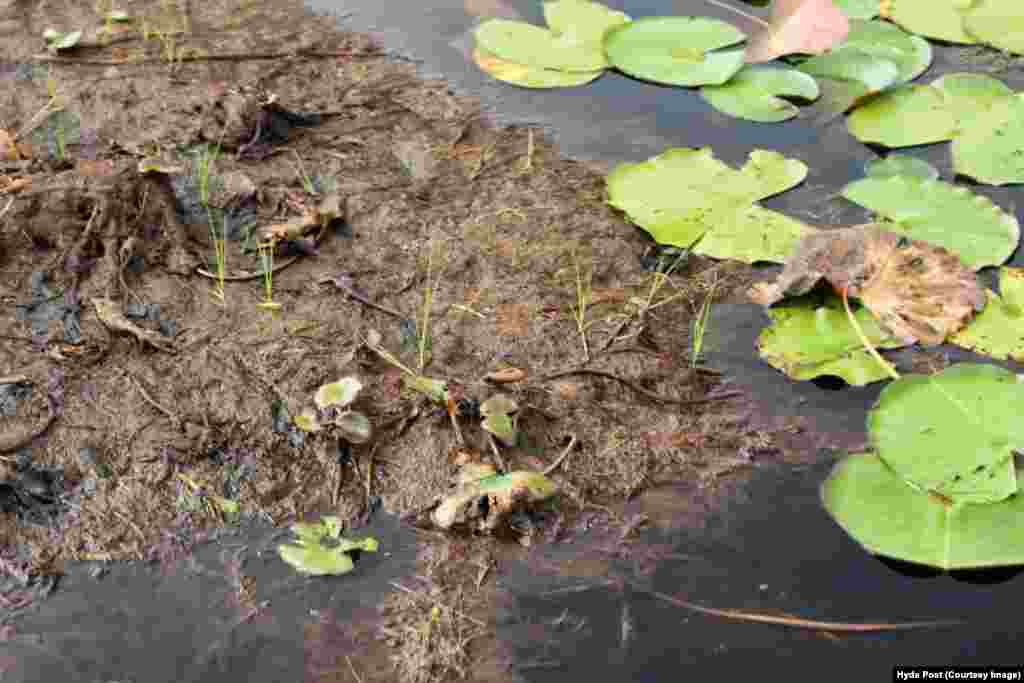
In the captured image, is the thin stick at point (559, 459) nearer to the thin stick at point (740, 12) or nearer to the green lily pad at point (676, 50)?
the green lily pad at point (676, 50)

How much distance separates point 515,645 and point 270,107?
6.43ft

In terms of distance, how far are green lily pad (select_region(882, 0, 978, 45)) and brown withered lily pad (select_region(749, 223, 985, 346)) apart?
1335mm

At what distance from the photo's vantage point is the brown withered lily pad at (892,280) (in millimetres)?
2621

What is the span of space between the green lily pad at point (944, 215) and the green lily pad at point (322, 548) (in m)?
1.67

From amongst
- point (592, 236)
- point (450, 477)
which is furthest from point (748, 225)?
point (450, 477)

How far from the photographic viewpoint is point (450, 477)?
2311 millimetres

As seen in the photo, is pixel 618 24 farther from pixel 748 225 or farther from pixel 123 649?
pixel 123 649

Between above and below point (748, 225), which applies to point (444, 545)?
below

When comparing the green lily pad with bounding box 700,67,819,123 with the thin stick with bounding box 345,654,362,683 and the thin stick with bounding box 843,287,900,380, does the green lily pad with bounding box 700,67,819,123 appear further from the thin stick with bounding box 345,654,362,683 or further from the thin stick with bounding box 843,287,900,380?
the thin stick with bounding box 345,654,362,683

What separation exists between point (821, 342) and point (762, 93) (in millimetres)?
1178

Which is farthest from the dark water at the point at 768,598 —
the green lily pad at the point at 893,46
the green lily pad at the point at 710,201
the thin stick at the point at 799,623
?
the green lily pad at the point at 893,46

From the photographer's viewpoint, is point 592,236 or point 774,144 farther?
point 774,144

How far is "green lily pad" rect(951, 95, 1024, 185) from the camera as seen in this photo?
3107mm

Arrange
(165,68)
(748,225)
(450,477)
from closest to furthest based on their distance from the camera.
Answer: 1. (450,477)
2. (748,225)
3. (165,68)
